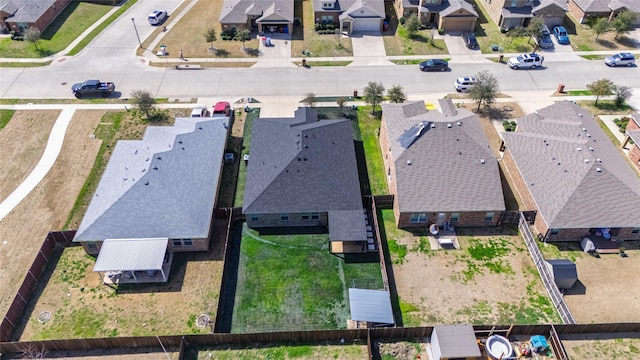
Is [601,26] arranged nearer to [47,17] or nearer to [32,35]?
[32,35]

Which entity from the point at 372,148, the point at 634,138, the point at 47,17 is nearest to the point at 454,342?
the point at 372,148

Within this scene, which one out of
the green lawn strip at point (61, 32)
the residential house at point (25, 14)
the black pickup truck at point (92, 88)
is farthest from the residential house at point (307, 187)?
the residential house at point (25, 14)

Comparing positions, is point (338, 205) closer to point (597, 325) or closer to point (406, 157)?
point (406, 157)

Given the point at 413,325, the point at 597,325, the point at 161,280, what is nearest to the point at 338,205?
the point at 413,325

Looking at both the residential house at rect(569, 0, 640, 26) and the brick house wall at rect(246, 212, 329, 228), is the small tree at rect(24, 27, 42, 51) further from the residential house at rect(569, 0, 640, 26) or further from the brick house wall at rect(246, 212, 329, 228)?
the residential house at rect(569, 0, 640, 26)

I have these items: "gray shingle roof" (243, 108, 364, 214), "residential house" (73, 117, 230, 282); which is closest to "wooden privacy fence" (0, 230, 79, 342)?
"residential house" (73, 117, 230, 282)

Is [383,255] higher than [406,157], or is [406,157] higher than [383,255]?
[406,157]
